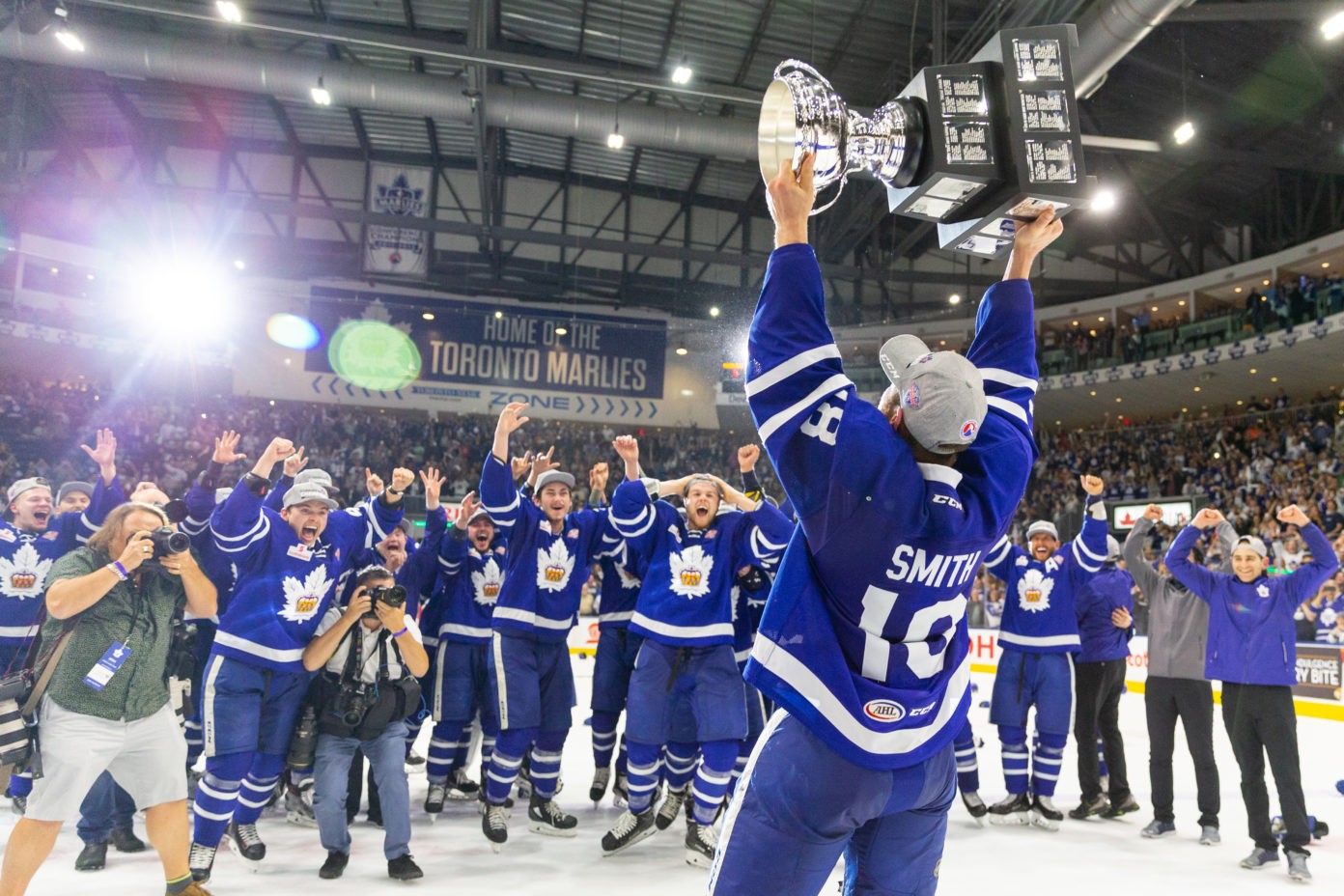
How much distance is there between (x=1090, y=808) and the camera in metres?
5.91

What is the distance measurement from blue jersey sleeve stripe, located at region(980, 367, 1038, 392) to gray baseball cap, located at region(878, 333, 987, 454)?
0.30m

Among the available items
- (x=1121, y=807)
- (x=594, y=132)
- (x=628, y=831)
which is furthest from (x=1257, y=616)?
(x=594, y=132)

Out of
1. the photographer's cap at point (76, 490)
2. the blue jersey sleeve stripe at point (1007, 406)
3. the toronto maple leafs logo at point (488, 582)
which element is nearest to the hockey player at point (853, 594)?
the blue jersey sleeve stripe at point (1007, 406)

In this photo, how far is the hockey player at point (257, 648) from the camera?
13.7 ft

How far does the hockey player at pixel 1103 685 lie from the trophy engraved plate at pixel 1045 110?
453 cm

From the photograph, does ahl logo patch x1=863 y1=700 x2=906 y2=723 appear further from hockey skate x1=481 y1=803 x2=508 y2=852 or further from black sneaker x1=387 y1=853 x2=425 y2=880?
hockey skate x1=481 y1=803 x2=508 y2=852

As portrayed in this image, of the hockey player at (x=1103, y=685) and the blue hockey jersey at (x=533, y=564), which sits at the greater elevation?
the blue hockey jersey at (x=533, y=564)

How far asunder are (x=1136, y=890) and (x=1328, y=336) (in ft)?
54.3

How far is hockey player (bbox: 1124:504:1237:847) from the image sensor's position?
17.4 feet

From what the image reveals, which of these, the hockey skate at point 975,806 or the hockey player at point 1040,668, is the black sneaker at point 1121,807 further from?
the hockey skate at point 975,806

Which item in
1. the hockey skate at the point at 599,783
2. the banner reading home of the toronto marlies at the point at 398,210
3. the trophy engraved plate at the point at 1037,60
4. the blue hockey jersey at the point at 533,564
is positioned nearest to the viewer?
the trophy engraved plate at the point at 1037,60

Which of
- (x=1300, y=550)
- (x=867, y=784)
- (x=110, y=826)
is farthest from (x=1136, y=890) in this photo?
(x=1300, y=550)

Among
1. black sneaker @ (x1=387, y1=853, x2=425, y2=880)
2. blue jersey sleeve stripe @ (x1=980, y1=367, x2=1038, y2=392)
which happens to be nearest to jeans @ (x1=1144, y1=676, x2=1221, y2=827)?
black sneaker @ (x1=387, y1=853, x2=425, y2=880)

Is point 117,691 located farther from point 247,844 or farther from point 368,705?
point 247,844
